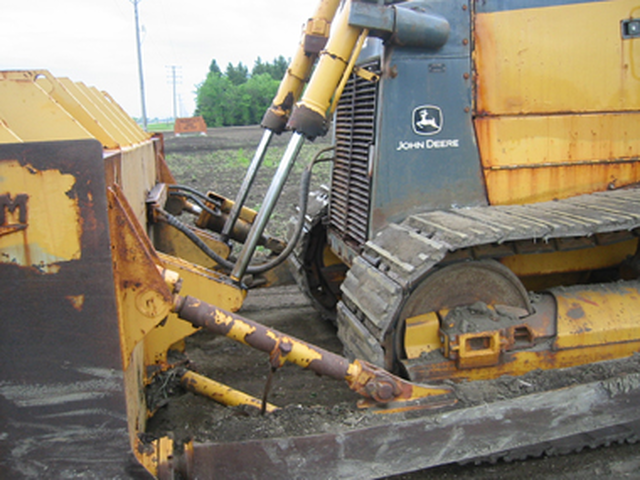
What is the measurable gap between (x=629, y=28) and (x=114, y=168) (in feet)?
11.3

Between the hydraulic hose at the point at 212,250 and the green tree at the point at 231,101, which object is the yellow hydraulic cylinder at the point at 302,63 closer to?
the hydraulic hose at the point at 212,250

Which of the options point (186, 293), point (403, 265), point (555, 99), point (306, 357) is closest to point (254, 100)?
point (555, 99)

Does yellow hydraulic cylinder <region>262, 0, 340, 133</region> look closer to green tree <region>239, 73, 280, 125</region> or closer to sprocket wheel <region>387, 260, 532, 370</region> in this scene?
sprocket wheel <region>387, 260, 532, 370</region>

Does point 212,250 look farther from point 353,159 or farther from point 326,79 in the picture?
point 326,79

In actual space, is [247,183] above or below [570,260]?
above

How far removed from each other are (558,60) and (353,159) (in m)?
1.51

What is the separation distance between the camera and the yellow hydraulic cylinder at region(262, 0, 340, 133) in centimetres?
421

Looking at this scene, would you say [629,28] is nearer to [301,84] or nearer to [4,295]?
[301,84]

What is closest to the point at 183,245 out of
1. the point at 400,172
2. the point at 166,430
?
the point at 166,430

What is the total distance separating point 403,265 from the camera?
3229mm

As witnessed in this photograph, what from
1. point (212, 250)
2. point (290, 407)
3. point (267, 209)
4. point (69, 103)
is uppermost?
point (69, 103)

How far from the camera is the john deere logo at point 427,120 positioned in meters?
3.70

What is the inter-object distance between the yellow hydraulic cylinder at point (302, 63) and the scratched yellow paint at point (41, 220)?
2.60 metres

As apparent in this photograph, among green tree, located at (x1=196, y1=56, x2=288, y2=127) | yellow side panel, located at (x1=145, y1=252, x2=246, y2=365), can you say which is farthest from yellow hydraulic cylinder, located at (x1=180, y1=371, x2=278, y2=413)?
green tree, located at (x1=196, y1=56, x2=288, y2=127)
